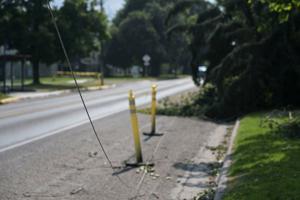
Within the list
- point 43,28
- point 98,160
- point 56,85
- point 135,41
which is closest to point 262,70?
point 98,160

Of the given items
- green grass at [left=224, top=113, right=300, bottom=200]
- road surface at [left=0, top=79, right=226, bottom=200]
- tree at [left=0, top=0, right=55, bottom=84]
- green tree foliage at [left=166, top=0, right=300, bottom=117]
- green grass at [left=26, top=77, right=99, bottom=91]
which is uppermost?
tree at [left=0, top=0, right=55, bottom=84]

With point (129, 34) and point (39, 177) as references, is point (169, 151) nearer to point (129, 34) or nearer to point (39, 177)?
point (39, 177)

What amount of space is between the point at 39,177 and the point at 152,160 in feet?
7.95

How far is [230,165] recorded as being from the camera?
858 centimetres

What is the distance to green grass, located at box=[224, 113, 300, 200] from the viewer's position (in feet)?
21.2

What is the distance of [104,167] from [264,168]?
2.76 metres

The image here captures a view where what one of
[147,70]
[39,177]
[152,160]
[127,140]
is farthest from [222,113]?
[147,70]

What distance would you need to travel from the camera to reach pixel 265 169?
787 centimetres

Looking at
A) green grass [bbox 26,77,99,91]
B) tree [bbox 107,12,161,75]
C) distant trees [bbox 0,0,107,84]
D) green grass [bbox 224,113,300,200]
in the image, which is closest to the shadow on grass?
green grass [bbox 224,113,300,200]

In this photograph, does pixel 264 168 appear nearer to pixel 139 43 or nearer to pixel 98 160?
pixel 98 160

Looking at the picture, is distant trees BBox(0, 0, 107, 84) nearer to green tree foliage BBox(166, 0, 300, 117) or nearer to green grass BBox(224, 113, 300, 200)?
green tree foliage BBox(166, 0, 300, 117)

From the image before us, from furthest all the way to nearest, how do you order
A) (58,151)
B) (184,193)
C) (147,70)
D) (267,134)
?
(147,70) < (267,134) < (58,151) < (184,193)

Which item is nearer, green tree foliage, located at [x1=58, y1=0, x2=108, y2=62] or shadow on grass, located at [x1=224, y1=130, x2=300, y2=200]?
shadow on grass, located at [x1=224, y1=130, x2=300, y2=200]

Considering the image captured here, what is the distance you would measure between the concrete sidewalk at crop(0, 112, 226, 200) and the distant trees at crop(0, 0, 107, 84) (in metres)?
30.1
